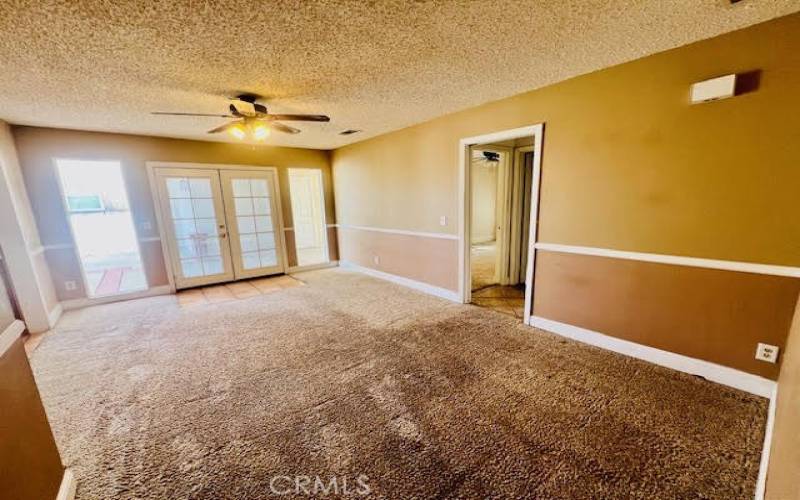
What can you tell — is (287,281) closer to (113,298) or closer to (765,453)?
(113,298)

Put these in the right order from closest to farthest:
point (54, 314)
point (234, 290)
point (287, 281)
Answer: point (54, 314) < point (234, 290) < point (287, 281)

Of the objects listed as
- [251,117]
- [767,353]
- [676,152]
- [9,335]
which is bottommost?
[767,353]

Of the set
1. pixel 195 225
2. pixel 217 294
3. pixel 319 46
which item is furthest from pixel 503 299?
pixel 195 225

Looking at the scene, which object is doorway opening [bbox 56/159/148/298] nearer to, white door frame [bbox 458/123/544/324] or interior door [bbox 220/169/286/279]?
interior door [bbox 220/169/286/279]

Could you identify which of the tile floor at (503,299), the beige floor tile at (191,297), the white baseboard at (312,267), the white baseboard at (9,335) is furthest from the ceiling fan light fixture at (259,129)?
the white baseboard at (312,267)

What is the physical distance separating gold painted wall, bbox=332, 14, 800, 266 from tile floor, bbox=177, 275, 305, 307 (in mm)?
3945

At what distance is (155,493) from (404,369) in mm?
1589

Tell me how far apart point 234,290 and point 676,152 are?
559 centimetres

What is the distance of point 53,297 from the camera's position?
3.83 metres

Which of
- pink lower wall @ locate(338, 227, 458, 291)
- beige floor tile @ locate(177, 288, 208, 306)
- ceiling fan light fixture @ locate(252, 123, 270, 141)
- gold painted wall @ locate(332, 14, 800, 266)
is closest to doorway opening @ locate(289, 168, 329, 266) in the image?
pink lower wall @ locate(338, 227, 458, 291)

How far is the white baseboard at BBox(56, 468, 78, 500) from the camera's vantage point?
54.0 inches

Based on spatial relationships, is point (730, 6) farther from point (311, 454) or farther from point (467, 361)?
point (311, 454)

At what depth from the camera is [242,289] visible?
487 centimetres

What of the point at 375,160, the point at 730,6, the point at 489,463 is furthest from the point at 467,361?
the point at 375,160
